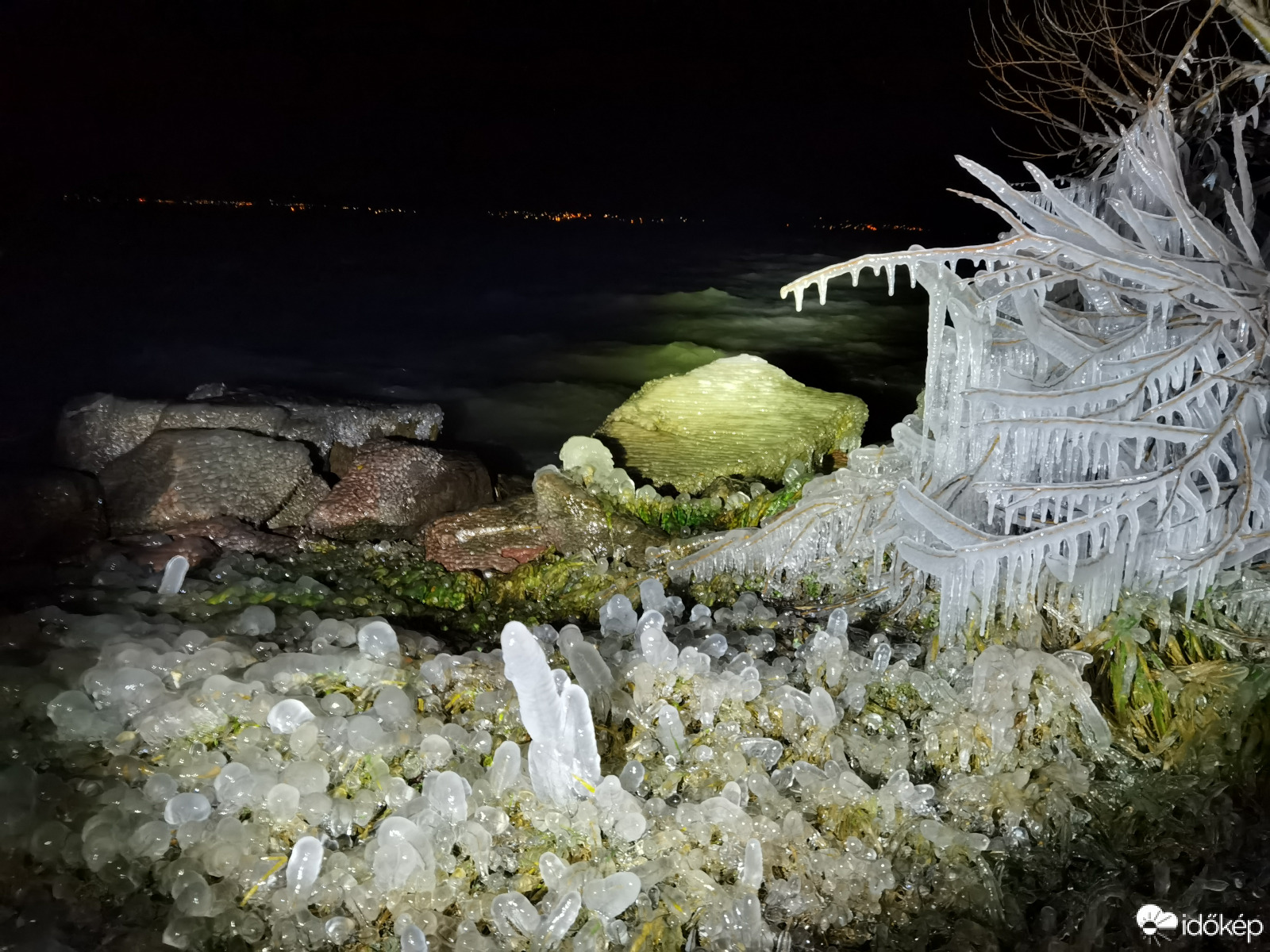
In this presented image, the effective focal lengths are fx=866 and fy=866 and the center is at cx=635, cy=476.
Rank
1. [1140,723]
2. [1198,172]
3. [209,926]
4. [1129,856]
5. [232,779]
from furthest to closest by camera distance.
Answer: [1198,172]
[1140,723]
[1129,856]
[232,779]
[209,926]

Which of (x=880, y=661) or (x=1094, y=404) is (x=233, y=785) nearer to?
(x=880, y=661)

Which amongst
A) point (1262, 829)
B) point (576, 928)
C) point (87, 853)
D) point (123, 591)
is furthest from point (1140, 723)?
point (123, 591)

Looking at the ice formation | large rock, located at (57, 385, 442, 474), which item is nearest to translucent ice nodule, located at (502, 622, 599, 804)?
the ice formation

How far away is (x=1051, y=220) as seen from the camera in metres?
3.49

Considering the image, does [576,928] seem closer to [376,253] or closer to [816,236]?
[376,253]

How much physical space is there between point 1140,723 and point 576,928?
2572 mm

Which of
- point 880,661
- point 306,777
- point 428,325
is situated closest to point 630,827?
point 306,777

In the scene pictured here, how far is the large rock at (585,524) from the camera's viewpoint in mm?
5590

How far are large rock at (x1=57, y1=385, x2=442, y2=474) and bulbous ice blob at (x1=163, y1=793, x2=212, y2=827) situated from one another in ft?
15.1

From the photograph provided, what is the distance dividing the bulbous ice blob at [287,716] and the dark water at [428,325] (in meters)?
5.06

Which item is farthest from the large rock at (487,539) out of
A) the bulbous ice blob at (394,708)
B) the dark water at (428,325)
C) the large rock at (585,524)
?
the dark water at (428,325)

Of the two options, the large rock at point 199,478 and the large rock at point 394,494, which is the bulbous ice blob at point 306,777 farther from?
the large rock at point 199,478

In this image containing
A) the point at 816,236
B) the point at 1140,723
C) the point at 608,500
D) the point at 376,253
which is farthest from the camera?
Result: the point at 816,236

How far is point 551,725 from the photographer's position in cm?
299
